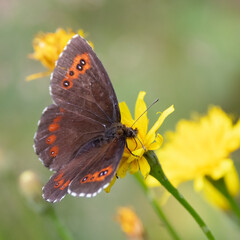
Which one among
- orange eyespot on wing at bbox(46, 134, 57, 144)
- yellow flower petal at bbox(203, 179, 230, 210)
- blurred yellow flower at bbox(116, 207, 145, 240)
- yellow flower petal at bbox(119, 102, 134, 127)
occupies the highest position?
orange eyespot on wing at bbox(46, 134, 57, 144)

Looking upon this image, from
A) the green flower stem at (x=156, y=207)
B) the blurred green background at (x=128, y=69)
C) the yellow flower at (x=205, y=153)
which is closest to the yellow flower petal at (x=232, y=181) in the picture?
the yellow flower at (x=205, y=153)

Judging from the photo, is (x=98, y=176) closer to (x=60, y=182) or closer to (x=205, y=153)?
(x=60, y=182)

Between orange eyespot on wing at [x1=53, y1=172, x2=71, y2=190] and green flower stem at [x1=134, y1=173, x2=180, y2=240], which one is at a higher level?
orange eyespot on wing at [x1=53, y1=172, x2=71, y2=190]

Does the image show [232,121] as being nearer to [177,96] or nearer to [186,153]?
[186,153]

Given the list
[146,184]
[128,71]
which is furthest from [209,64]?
[146,184]

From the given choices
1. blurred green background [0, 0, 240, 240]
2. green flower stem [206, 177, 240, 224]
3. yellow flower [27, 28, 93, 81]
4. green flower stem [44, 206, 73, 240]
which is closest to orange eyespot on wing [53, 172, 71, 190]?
yellow flower [27, 28, 93, 81]

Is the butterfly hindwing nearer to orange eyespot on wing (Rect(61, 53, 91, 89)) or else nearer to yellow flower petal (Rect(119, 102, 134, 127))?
yellow flower petal (Rect(119, 102, 134, 127))
